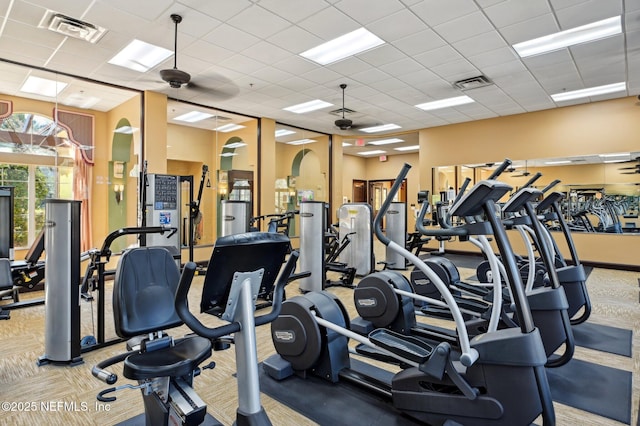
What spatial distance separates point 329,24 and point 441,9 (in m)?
1.20

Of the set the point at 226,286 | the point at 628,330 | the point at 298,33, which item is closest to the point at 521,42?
the point at 298,33

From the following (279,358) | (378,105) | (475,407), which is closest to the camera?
(475,407)

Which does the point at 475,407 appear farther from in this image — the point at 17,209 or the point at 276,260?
the point at 17,209

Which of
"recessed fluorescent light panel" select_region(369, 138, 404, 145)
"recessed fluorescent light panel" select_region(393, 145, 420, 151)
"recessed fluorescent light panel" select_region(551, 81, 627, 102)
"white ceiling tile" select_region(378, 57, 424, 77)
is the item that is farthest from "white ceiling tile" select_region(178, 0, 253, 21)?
"recessed fluorescent light panel" select_region(393, 145, 420, 151)

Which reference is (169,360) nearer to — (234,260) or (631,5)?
(234,260)

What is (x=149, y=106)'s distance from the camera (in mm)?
6492

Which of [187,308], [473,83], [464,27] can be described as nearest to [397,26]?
[464,27]

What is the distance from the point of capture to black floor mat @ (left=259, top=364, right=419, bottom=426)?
218 cm

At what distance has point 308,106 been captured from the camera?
7.61m

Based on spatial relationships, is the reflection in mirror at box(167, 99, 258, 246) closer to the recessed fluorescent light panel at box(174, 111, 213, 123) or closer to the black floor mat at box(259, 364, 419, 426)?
the recessed fluorescent light panel at box(174, 111, 213, 123)

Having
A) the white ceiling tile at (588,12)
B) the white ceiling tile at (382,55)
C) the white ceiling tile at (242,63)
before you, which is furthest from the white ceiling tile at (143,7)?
the white ceiling tile at (588,12)

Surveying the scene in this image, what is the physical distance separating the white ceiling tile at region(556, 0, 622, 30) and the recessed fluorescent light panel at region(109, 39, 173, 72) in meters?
4.70

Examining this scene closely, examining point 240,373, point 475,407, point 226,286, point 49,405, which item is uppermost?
point 226,286

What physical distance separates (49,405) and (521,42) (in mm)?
5883
